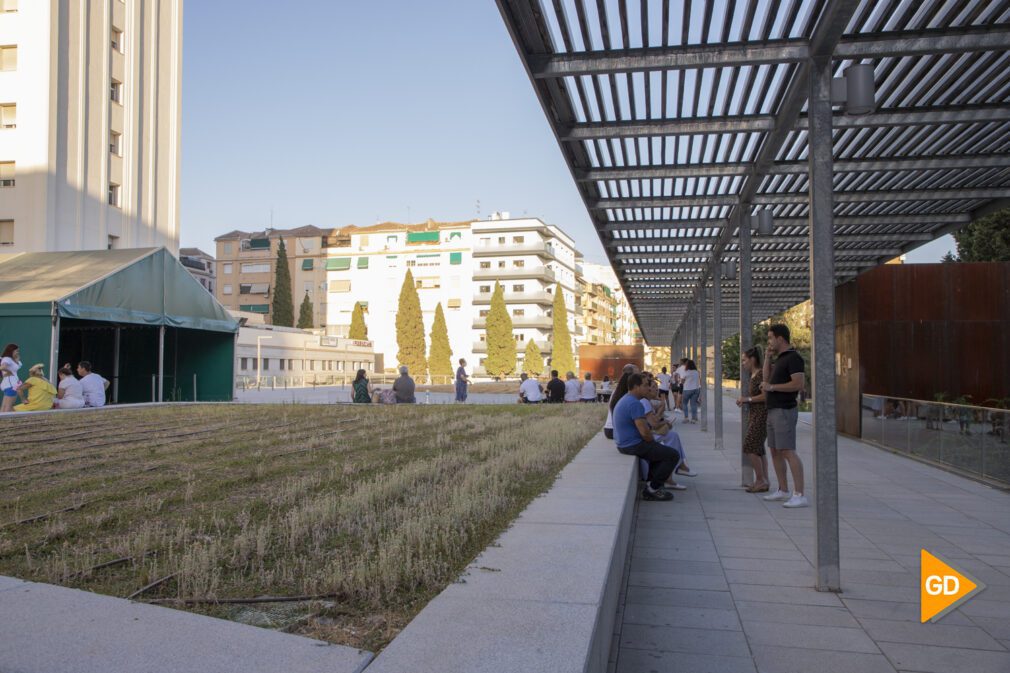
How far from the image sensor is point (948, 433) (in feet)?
38.7

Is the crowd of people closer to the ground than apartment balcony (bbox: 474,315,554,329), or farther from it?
closer to the ground

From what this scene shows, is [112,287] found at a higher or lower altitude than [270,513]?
higher

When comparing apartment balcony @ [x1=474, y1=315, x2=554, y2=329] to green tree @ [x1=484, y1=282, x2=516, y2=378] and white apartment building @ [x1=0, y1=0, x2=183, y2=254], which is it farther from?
white apartment building @ [x1=0, y1=0, x2=183, y2=254]

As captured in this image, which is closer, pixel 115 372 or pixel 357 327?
pixel 115 372

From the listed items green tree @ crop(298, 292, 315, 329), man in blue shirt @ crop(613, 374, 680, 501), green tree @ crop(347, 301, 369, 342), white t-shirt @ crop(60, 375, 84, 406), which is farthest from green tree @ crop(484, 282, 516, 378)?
man in blue shirt @ crop(613, 374, 680, 501)

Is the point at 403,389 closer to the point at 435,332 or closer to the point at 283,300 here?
the point at 435,332

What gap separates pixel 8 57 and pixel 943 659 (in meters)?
36.3

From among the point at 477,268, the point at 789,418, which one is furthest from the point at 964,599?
the point at 477,268

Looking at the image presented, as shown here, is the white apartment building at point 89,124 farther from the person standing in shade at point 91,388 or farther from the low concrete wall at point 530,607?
the low concrete wall at point 530,607

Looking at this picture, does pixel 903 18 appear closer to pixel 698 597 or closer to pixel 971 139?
pixel 971 139

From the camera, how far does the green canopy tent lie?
18.8 metres

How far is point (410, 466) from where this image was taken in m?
9.43

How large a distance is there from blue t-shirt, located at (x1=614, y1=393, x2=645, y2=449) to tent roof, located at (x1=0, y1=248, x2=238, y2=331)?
14.7 m

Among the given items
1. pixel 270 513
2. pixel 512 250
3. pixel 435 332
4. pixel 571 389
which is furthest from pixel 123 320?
pixel 512 250
